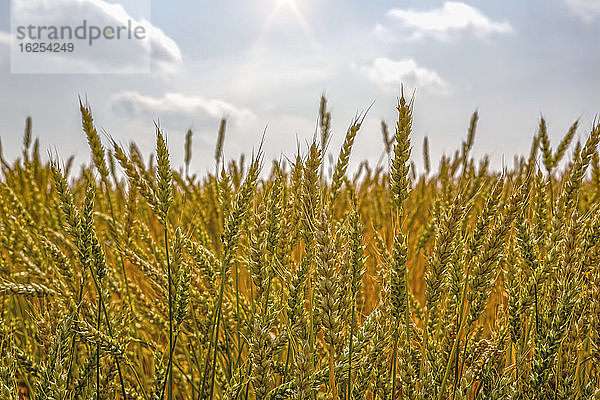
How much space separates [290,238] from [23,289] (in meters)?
0.69

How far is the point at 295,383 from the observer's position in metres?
0.87

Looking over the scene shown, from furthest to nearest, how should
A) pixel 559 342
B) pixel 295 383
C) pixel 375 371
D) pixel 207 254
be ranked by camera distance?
1. pixel 207 254
2. pixel 375 371
3. pixel 559 342
4. pixel 295 383

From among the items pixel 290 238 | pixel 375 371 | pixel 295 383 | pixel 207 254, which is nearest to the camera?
pixel 295 383

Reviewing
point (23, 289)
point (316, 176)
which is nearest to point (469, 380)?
point (316, 176)

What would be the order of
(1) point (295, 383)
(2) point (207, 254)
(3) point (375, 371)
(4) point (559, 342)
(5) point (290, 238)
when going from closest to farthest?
(1) point (295, 383) → (4) point (559, 342) → (3) point (375, 371) → (5) point (290, 238) → (2) point (207, 254)

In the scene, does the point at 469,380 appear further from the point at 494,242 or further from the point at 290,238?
the point at 290,238

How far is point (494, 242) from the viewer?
1.04 metres

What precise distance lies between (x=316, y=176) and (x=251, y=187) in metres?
0.23

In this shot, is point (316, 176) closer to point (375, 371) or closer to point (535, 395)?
point (375, 371)

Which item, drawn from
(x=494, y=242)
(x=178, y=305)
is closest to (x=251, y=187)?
(x=178, y=305)

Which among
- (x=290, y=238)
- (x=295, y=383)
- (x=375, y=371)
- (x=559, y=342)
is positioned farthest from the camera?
(x=290, y=238)

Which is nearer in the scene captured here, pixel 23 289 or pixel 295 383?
pixel 295 383

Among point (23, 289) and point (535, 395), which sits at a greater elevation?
point (23, 289)

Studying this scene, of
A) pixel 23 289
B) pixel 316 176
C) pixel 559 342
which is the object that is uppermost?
pixel 316 176
